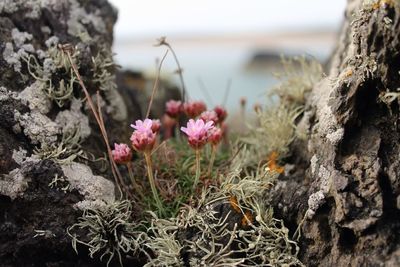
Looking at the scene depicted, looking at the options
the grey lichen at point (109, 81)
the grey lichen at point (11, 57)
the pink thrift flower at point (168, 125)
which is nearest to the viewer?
the grey lichen at point (11, 57)

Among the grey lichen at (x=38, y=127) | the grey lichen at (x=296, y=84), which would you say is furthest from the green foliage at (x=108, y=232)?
the grey lichen at (x=296, y=84)

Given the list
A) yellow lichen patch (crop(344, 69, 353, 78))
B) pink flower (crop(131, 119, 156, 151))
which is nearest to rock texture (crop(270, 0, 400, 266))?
yellow lichen patch (crop(344, 69, 353, 78))

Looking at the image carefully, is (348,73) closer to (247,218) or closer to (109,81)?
(247,218)

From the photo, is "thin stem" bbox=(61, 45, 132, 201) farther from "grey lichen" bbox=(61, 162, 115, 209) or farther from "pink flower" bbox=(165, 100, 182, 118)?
"pink flower" bbox=(165, 100, 182, 118)

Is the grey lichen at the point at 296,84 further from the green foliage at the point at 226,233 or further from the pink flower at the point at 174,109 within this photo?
the green foliage at the point at 226,233

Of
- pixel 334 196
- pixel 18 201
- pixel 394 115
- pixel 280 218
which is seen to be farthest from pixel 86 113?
pixel 394 115

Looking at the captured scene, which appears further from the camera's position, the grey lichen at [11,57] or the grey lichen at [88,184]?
the grey lichen at [11,57]
